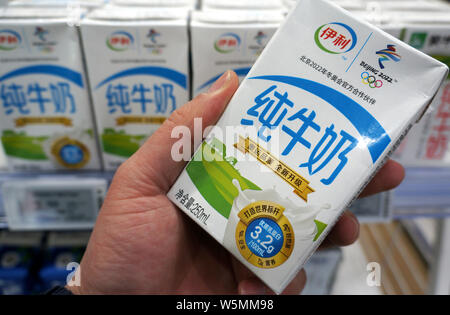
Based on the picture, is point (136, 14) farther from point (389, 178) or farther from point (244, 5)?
point (389, 178)

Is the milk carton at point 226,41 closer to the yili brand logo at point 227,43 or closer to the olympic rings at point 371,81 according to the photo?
the yili brand logo at point 227,43

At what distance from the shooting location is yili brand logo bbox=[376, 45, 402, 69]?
530mm

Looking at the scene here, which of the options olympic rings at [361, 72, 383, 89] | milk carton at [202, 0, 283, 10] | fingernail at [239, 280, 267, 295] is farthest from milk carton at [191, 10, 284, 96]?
fingernail at [239, 280, 267, 295]

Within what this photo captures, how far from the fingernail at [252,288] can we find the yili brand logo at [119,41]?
1.92 ft

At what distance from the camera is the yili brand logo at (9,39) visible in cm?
70

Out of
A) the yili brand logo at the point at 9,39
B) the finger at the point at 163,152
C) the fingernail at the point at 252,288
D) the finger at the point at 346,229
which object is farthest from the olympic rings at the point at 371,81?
the yili brand logo at the point at 9,39

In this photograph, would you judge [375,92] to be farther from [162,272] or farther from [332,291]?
[332,291]

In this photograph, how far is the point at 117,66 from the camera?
0.73 meters

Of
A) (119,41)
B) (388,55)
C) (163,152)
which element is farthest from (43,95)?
(388,55)

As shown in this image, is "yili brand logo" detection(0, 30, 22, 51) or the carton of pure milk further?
"yili brand logo" detection(0, 30, 22, 51)

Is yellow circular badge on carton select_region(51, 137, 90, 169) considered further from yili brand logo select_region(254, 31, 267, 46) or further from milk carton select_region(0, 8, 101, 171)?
yili brand logo select_region(254, 31, 267, 46)

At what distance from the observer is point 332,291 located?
1127 millimetres

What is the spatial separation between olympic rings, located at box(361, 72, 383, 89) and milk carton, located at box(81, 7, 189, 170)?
38cm
